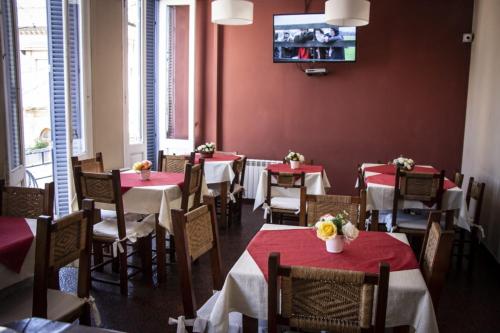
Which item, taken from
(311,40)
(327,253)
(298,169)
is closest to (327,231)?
(327,253)

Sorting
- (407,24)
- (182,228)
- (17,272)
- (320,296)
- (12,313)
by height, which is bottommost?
(12,313)

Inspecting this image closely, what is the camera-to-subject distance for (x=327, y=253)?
88.3 inches

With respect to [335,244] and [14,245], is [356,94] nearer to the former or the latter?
[335,244]

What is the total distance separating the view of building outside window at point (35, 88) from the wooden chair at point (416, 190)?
3.33 meters

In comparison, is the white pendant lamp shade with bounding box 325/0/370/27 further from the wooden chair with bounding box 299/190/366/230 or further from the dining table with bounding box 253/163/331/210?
the wooden chair with bounding box 299/190/366/230

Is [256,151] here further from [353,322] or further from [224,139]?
[353,322]

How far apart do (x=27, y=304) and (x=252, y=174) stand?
450cm

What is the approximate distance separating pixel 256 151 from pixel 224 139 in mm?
531

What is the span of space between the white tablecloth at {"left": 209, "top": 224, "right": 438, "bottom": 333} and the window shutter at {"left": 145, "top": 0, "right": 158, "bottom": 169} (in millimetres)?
4669

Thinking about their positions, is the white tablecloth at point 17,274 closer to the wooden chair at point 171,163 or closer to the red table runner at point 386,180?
the wooden chair at point 171,163

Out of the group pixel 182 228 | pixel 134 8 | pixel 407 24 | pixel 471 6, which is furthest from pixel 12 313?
pixel 471 6

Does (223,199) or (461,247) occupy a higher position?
(223,199)

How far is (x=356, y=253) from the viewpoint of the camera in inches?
88.9

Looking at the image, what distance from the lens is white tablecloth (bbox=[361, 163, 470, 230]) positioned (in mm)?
3943
